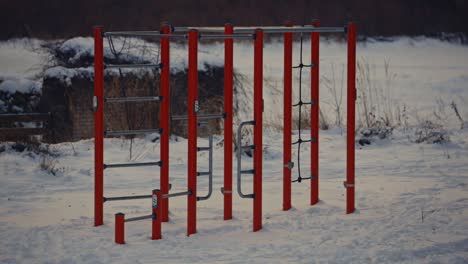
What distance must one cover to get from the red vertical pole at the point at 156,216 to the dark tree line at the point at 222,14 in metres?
12.3

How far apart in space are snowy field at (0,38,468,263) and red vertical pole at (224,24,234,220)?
227 millimetres

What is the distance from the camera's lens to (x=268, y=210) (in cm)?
732

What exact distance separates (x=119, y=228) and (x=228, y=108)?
135cm

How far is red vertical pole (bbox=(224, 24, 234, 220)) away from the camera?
6.63 meters

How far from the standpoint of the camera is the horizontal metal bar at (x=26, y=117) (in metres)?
11.7

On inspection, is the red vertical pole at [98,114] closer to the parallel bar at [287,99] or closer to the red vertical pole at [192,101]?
the red vertical pole at [192,101]

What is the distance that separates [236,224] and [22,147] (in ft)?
14.3

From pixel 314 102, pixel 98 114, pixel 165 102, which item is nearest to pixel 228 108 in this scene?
pixel 165 102

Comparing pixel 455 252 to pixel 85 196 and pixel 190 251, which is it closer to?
pixel 190 251

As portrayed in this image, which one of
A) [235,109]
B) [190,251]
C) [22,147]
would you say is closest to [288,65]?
[190,251]

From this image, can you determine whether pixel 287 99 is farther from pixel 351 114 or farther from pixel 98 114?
pixel 98 114

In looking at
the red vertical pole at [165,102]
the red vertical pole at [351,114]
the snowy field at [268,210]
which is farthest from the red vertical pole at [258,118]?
the red vertical pole at [351,114]

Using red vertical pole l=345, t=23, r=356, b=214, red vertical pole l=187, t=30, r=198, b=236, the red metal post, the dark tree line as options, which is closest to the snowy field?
the red metal post

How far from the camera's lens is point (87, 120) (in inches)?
506
